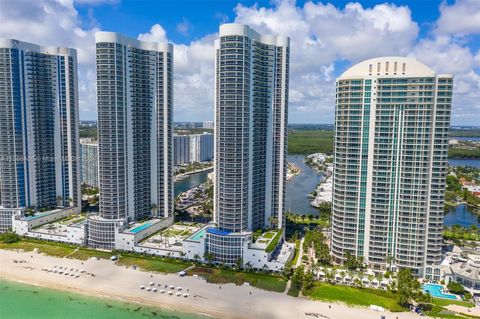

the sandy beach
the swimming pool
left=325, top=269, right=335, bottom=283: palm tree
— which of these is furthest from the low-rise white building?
the swimming pool

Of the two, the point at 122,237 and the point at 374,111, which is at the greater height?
the point at 374,111

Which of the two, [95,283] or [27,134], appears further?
[27,134]

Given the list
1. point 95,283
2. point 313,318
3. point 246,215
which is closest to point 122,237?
point 95,283

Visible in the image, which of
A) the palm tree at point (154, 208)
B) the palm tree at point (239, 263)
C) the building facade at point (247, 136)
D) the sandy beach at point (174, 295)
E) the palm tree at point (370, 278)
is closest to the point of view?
the sandy beach at point (174, 295)

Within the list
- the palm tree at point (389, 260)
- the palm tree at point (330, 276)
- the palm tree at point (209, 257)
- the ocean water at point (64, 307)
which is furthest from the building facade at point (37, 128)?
the palm tree at point (389, 260)

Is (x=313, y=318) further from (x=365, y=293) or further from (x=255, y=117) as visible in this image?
(x=255, y=117)

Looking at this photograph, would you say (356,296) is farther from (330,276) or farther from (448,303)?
(448,303)

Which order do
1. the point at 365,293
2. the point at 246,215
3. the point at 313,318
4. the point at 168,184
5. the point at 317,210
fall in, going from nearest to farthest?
the point at 313,318 < the point at 365,293 < the point at 246,215 < the point at 168,184 < the point at 317,210

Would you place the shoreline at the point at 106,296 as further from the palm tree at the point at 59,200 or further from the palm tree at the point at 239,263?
the palm tree at the point at 59,200
